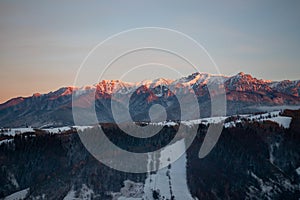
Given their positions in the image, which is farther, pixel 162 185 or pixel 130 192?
pixel 162 185

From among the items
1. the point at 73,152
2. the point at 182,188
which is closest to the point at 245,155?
the point at 182,188

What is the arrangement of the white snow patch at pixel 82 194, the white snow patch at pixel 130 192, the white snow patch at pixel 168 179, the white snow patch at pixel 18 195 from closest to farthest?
the white snow patch at pixel 82 194
the white snow patch at pixel 130 192
the white snow patch at pixel 168 179
the white snow patch at pixel 18 195

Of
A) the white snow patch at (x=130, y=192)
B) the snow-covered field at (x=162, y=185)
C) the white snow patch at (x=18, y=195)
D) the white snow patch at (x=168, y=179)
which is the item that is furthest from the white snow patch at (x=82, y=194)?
the white snow patch at (x=168, y=179)

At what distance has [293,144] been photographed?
655 ft

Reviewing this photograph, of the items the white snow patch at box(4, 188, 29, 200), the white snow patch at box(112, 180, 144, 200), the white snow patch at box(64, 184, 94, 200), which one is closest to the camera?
the white snow patch at box(64, 184, 94, 200)

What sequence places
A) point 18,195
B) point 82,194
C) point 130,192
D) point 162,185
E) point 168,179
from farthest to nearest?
point 168,179 < point 18,195 < point 162,185 < point 130,192 < point 82,194

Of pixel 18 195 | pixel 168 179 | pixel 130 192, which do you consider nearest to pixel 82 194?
pixel 130 192

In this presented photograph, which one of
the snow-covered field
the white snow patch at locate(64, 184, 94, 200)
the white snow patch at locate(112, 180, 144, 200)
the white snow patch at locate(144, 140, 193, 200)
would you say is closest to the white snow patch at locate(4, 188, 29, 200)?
the white snow patch at locate(64, 184, 94, 200)

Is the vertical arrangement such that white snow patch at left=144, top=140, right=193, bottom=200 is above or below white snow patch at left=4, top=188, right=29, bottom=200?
above

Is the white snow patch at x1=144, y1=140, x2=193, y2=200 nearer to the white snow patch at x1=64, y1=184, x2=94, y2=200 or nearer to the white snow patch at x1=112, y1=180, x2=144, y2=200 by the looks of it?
the white snow patch at x1=112, y1=180, x2=144, y2=200

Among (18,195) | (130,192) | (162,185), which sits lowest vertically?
(18,195)

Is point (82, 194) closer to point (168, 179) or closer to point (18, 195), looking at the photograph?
A: point (18, 195)

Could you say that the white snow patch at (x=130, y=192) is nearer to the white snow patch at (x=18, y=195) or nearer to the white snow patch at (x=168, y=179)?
Answer: the white snow patch at (x=168, y=179)

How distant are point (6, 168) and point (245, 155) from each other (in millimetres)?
113162
